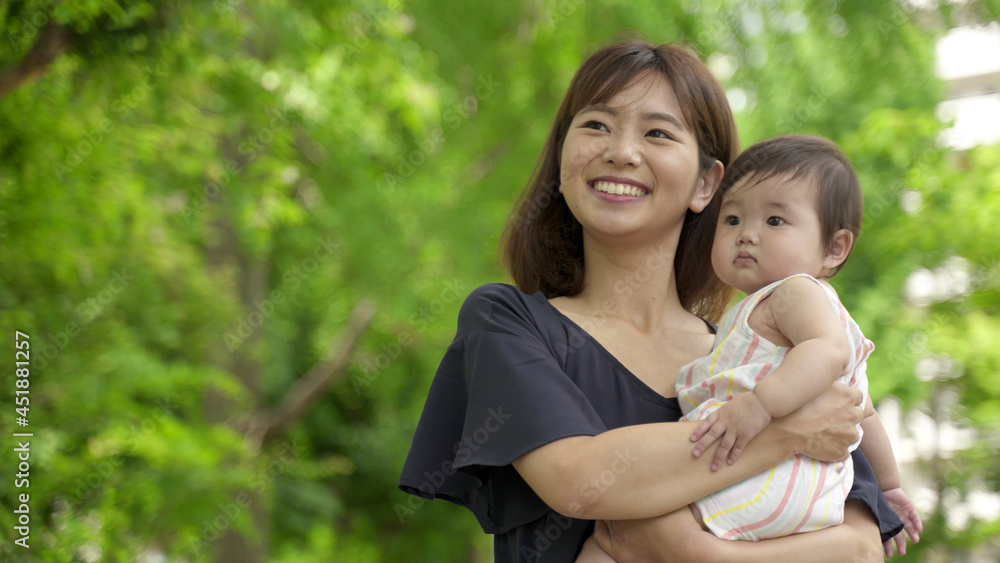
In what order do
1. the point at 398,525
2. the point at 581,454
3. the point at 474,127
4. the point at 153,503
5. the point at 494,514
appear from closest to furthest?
1. the point at 581,454
2. the point at 494,514
3. the point at 153,503
4. the point at 474,127
5. the point at 398,525

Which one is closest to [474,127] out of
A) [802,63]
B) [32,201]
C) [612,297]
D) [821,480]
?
[802,63]

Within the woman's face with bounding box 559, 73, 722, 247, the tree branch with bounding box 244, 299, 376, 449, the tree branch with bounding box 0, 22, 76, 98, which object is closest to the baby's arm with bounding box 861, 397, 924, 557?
the woman's face with bounding box 559, 73, 722, 247

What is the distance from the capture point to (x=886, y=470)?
1.66 m

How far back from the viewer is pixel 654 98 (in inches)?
65.6

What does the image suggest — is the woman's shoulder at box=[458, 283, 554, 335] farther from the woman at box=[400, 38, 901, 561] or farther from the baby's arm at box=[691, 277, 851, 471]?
the baby's arm at box=[691, 277, 851, 471]

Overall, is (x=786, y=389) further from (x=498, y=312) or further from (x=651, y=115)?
→ (x=651, y=115)

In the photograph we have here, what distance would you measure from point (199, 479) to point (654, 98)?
485cm

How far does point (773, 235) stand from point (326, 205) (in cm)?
644

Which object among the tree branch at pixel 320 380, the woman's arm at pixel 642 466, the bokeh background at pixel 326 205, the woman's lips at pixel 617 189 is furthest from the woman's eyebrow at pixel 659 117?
the tree branch at pixel 320 380

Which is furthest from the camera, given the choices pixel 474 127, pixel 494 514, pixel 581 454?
pixel 474 127

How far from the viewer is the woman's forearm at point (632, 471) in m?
1.29

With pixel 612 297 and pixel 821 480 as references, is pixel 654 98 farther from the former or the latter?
pixel 821 480

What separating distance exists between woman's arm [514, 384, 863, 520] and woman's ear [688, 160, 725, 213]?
0.54 metres

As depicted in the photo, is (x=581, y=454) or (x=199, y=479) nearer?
(x=581, y=454)
